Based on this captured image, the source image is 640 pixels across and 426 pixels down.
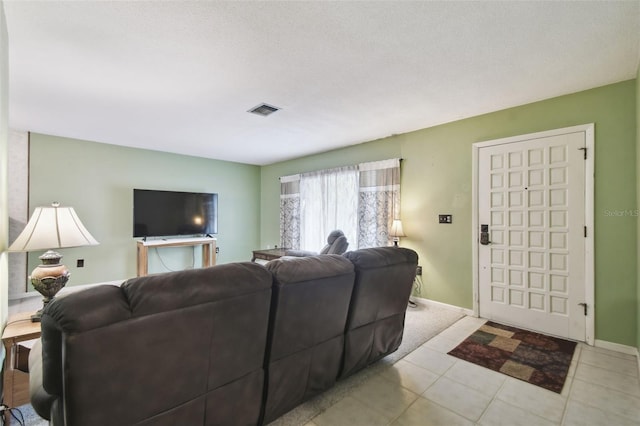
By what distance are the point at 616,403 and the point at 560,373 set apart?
0.35 m

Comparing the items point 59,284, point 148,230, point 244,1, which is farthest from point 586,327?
point 148,230

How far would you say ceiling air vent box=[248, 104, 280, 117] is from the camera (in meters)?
3.14

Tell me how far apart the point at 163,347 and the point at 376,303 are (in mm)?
1414

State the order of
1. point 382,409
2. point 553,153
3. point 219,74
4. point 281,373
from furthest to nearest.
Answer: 1. point 553,153
2. point 219,74
3. point 382,409
4. point 281,373

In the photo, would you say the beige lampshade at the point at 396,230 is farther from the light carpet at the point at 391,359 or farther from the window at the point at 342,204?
the light carpet at the point at 391,359

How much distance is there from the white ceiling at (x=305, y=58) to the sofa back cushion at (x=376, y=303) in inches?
58.6

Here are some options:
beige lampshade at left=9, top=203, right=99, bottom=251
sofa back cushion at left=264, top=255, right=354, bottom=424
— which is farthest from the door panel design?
beige lampshade at left=9, top=203, right=99, bottom=251

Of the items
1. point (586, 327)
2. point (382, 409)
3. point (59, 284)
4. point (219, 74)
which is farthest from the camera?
point (586, 327)

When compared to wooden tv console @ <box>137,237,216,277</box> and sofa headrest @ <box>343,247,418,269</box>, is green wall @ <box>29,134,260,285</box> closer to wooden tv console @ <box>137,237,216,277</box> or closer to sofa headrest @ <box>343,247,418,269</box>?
wooden tv console @ <box>137,237,216,277</box>

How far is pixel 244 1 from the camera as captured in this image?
5.30ft

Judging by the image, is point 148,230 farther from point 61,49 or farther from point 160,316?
point 160,316

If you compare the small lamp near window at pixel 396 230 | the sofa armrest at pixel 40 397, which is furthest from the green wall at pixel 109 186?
the sofa armrest at pixel 40 397

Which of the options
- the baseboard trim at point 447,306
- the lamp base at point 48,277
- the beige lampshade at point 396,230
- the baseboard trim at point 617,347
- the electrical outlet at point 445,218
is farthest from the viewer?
the beige lampshade at point 396,230

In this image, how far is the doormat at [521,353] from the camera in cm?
218
